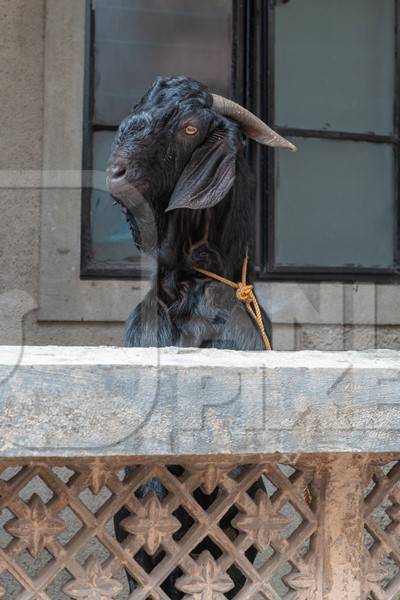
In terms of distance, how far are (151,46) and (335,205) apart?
3.62 feet

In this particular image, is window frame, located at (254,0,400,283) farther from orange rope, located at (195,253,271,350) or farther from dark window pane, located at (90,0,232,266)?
orange rope, located at (195,253,271,350)

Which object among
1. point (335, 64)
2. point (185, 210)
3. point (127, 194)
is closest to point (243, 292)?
point (185, 210)

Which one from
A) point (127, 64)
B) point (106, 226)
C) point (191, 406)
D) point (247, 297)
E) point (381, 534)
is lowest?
point (381, 534)

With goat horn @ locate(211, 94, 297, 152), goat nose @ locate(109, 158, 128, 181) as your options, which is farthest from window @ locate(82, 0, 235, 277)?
goat nose @ locate(109, 158, 128, 181)

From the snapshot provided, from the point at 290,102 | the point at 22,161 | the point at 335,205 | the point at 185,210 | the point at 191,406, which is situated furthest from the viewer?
the point at 335,205

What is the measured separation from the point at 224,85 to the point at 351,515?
2.75 metres

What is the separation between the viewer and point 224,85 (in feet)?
13.1

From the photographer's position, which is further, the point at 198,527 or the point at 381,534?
the point at 381,534

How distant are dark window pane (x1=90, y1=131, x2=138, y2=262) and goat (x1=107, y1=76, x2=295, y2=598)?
1398 mm

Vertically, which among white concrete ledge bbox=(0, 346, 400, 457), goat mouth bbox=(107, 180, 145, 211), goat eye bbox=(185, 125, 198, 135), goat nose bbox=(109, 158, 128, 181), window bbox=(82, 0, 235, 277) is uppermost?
window bbox=(82, 0, 235, 277)

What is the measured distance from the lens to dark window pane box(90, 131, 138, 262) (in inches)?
153

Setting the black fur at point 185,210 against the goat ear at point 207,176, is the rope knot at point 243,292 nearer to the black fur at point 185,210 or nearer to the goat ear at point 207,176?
the black fur at point 185,210

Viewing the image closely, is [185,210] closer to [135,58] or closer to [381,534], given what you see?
[381,534]

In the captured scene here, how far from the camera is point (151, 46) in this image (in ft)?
12.9
